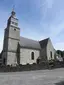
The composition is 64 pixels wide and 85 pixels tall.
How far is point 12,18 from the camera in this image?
39.5 metres

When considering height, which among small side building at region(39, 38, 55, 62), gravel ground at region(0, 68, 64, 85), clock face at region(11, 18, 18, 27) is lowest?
gravel ground at region(0, 68, 64, 85)

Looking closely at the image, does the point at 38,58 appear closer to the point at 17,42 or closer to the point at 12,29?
the point at 17,42

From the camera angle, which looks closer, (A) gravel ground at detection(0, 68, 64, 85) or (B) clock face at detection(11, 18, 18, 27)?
(A) gravel ground at detection(0, 68, 64, 85)

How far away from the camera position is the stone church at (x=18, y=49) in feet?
116

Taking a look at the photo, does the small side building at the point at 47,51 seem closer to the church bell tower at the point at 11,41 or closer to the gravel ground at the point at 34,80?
the church bell tower at the point at 11,41

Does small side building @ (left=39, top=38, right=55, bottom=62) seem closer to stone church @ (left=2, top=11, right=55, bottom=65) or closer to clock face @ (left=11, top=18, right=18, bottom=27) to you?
stone church @ (left=2, top=11, right=55, bottom=65)

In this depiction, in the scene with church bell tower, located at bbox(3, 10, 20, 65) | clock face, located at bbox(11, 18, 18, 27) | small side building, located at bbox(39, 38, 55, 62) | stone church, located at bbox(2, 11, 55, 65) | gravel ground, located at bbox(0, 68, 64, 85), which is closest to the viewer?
gravel ground, located at bbox(0, 68, 64, 85)

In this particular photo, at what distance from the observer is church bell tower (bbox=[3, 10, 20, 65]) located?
114 ft

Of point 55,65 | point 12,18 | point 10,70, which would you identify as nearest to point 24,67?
point 10,70

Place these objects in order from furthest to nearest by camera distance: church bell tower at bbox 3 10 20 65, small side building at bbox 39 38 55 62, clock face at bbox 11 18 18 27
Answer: small side building at bbox 39 38 55 62, clock face at bbox 11 18 18 27, church bell tower at bbox 3 10 20 65

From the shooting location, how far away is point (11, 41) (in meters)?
36.6

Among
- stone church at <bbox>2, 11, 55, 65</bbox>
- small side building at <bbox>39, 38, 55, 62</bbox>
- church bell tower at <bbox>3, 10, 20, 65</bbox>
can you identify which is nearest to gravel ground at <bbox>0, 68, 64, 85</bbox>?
church bell tower at <bbox>3, 10, 20, 65</bbox>

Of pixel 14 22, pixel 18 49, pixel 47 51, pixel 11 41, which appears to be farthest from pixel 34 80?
pixel 47 51

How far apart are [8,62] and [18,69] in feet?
37.5
